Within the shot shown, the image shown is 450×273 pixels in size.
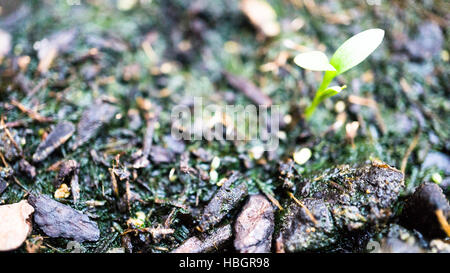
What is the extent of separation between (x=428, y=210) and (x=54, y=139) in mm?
2155

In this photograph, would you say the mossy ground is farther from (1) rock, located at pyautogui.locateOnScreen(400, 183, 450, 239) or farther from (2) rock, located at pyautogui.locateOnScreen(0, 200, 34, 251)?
(1) rock, located at pyautogui.locateOnScreen(400, 183, 450, 239)

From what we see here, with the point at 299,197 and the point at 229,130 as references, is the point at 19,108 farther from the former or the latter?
the point at 299,197

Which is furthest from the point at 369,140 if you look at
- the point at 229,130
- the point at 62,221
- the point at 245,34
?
the point at 62,221

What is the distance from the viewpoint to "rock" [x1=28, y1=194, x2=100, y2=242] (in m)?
1.58

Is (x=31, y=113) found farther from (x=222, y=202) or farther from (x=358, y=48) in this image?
(x=358, y=48)

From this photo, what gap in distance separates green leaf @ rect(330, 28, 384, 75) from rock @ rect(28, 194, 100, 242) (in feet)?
5.50

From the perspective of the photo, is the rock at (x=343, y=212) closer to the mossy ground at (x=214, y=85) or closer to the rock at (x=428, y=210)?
the rock at (x=428, y=210)

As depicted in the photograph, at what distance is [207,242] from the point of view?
5.24 feet

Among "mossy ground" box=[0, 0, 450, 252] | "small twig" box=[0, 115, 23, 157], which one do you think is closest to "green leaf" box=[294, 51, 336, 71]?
"mossy ground" box=[0, 0, 450, 252]

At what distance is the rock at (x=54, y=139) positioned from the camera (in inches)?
71.2

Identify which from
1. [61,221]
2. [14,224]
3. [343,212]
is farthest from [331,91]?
[14,224]
